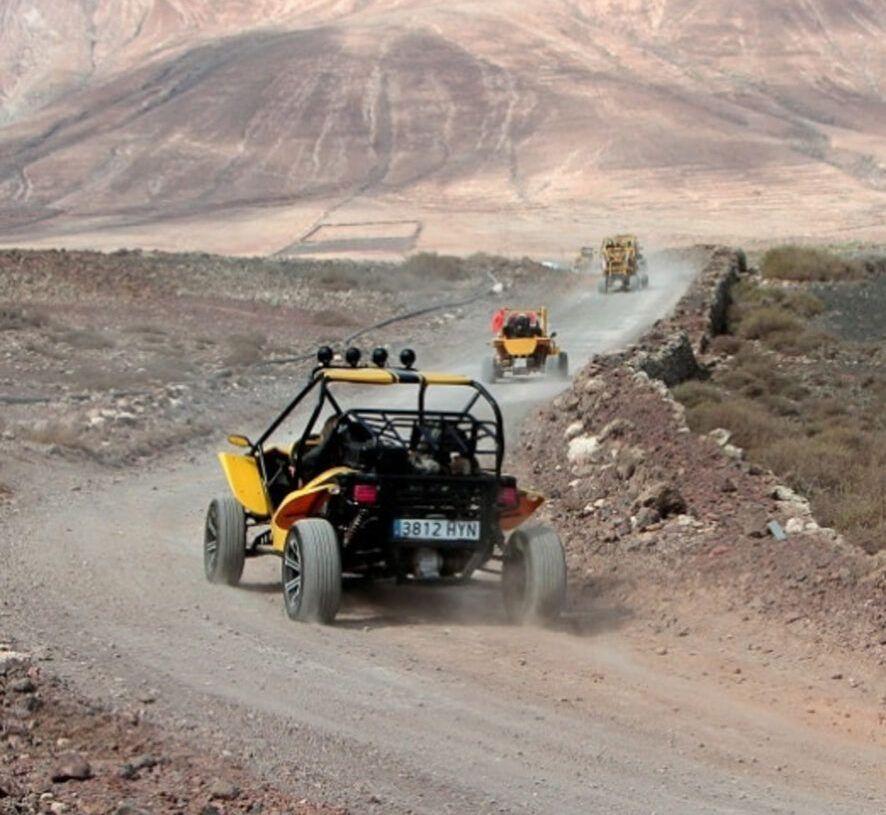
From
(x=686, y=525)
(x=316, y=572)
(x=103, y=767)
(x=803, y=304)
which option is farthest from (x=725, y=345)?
(x=103, y=767)

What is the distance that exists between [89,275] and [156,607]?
1456 inches

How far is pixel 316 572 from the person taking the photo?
10867 millimetres

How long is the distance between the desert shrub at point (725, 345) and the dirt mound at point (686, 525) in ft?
53.5

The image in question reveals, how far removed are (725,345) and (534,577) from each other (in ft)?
85.4

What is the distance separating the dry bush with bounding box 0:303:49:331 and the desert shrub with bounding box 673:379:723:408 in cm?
1552

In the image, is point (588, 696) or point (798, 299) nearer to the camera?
point (588, 696)

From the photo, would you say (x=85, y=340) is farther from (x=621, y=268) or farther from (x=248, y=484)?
(x=621, y=268)

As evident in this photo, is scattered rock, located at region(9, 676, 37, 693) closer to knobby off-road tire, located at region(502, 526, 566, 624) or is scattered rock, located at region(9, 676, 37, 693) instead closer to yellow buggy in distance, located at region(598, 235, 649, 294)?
knobby off-road tire, located at region(502, 526, 566, 624)

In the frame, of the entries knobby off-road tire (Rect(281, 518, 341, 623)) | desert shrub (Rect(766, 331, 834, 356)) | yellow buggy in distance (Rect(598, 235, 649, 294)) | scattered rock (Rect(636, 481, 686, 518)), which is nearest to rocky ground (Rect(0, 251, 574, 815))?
knobby off-road tire (Rect(281, 518, 341, 623))

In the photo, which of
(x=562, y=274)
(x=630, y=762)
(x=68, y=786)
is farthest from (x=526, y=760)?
(x=562, y=274)

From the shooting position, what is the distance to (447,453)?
1185 centimetres

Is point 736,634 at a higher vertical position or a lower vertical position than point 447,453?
lower

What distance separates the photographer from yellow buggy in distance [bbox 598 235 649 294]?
53719mm

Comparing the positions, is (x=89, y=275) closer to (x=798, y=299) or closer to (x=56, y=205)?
(x=798, y=299)
